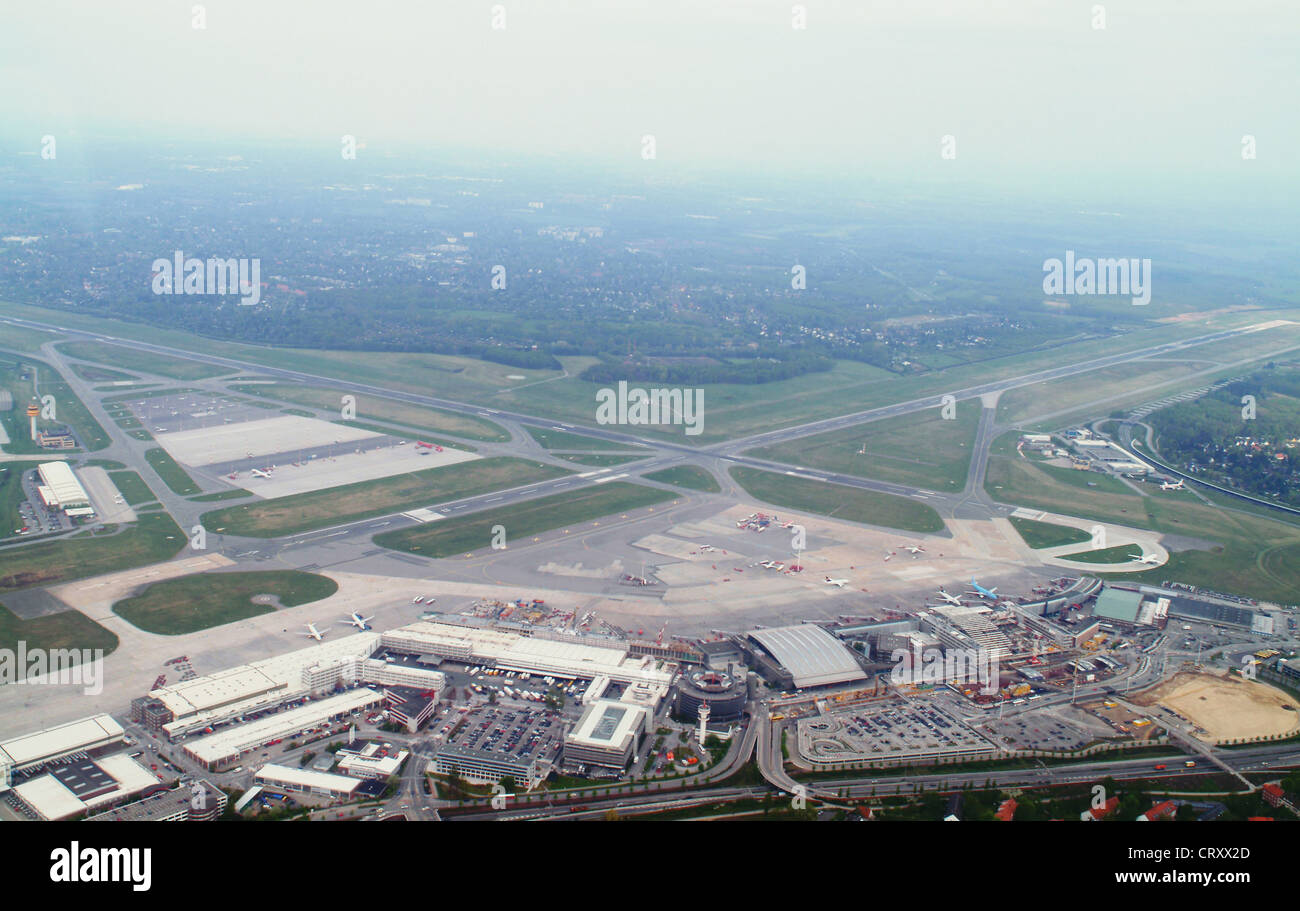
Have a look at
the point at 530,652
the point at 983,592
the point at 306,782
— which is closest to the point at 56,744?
the point at 306,782

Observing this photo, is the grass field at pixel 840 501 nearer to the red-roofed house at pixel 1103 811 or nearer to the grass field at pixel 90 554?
the red-roofed house at pixel 1103 811

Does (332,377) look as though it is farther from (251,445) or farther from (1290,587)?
(1290,587)

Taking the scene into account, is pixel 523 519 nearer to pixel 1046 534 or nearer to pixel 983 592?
pixel 983 592

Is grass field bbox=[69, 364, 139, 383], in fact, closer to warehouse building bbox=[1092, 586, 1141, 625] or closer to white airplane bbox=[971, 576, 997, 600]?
white airplane bbox=[971, 576, 997, 600]

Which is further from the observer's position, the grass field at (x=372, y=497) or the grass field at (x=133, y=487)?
the grass field at (x=133, y=487)

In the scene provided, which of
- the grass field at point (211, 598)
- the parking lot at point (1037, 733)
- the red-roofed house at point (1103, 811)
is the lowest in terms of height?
the parking lot at point (1037, 733)

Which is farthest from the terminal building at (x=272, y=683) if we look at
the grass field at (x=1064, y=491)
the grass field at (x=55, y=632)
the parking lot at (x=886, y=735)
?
the grass field at (x=1064, y=491)

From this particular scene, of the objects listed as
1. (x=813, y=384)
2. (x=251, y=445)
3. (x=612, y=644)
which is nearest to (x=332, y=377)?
(x=251, y=445)

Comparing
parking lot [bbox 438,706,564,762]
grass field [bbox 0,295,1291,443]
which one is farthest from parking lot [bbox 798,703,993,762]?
grass field [bbox 0,295,1291,443]
